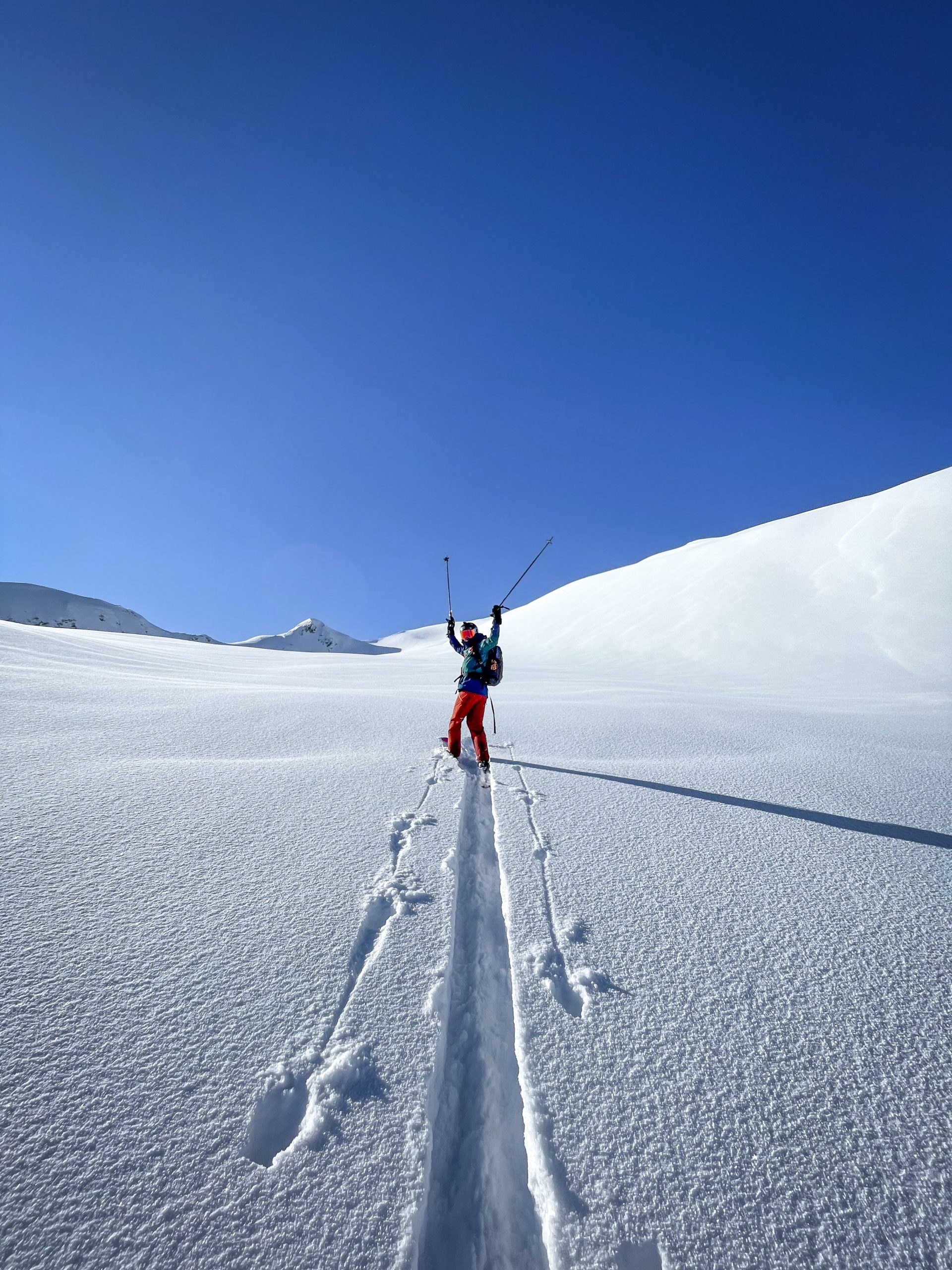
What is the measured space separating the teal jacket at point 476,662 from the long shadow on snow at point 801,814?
4.37ft

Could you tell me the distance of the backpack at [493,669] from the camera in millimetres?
6461

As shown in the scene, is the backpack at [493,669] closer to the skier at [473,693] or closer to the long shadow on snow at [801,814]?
the skier at [473,693]

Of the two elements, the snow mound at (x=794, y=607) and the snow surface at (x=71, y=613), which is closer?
the snow mound at (x=794, y=607)

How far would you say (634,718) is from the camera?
343 inches

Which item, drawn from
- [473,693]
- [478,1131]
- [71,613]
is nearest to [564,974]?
[478,1131]

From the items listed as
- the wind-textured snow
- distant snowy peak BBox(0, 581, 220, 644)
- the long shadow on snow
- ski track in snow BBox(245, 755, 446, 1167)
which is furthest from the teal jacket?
distant snowy peak BBox(0, 581, 220, 644)

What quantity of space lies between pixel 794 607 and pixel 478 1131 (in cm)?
2755

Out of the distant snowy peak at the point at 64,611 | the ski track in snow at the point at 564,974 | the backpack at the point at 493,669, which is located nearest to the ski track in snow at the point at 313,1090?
the ski track in snow at the point at 564,974

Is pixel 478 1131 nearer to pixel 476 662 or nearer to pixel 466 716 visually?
pixel 466 716

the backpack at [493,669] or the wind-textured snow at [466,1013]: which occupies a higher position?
the backpack at [493,669]

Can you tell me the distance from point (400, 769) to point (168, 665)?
1231 cm

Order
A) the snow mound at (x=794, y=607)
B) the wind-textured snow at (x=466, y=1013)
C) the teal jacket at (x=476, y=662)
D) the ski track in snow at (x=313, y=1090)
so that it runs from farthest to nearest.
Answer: the snow mound at (x=794, y=607) → the teal jacket at (x=476, y=662) → the ski track in snow at (x=313, y=1090) → the wind-textured snow at (x=466, y=1013)

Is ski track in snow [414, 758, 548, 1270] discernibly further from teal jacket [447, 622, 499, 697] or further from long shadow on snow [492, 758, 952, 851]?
teal jacket [447, 622, 499, 697]

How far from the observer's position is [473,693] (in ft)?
20.7
